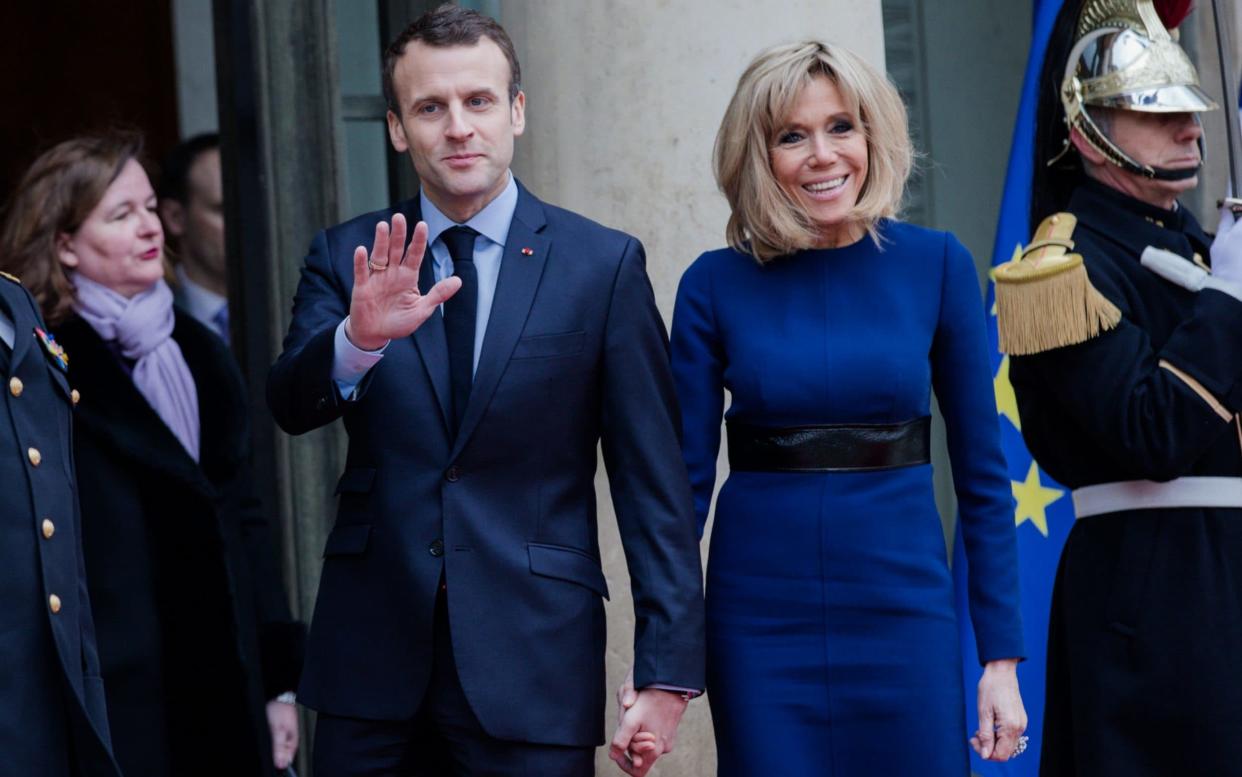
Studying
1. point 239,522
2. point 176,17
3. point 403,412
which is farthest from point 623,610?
point 176,17

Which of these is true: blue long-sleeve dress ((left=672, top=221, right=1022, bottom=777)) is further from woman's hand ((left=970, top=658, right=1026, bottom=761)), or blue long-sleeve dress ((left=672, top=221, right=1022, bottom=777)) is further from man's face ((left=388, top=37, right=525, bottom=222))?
man's face ((left=388, top=37, right=525, bottom=222))

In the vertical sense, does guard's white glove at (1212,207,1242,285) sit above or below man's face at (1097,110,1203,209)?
below

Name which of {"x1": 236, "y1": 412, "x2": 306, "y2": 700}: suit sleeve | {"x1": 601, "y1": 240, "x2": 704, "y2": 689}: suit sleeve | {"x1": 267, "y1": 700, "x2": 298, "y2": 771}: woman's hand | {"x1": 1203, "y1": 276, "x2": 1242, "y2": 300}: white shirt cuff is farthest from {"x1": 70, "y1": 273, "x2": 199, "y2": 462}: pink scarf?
{"x1": 1203, "y1": 276, "x2": 1242, "y2": 300}: white shirt cuff

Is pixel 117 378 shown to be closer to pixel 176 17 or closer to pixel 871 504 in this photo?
pixel 871 504

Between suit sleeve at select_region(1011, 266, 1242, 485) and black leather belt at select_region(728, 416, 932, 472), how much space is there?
21.3 inches

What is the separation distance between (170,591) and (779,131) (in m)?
1.76

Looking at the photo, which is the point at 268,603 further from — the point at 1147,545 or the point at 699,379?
the point at 1147,545

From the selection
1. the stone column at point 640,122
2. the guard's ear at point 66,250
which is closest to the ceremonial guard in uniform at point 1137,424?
the stone column at point 640,122

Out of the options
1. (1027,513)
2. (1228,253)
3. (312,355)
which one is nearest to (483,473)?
(312,355)

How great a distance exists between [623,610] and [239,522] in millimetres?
943

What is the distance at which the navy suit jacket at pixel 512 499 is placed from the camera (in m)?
3.51

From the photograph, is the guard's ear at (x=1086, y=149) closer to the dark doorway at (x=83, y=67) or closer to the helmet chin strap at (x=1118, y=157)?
the helmet chin strap at (x=1118, y=157)

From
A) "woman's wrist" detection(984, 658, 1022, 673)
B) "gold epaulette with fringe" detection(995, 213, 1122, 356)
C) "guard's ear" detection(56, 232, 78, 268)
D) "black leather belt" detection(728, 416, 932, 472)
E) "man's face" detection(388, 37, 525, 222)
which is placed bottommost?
"woman's wrist" detection(984, 658, 1022, 673)

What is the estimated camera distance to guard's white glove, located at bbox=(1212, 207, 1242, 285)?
14.3ft
